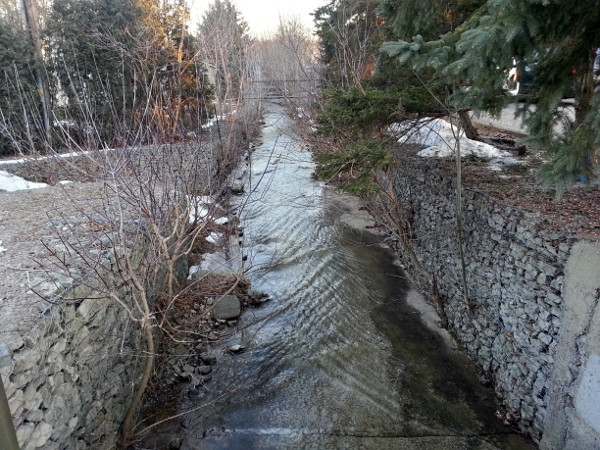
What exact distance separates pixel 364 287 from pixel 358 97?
422 centimetres

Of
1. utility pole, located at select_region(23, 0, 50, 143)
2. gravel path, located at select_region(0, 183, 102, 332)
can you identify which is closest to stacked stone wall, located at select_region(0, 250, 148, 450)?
gravel path, located at select_region(0, 183, 102, 332)

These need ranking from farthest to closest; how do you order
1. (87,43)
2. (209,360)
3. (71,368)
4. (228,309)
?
(87,43)
(228,309)
(209,360)
(71,368)

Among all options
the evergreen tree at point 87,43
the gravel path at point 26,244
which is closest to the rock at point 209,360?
the gravel path at point 26,244

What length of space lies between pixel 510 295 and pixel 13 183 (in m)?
10.9

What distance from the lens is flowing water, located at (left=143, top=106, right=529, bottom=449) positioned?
5.30 m

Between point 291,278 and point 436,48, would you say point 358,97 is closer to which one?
point 436,48

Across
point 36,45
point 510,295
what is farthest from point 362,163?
point 36,45

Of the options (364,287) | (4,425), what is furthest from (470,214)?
(4,425)

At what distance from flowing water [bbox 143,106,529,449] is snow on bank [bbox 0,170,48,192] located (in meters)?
5.75

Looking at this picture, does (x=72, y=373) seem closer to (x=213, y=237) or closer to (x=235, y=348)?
(x=235, y=348)

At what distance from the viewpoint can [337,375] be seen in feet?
20.7

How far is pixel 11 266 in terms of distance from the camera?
481 centimetres

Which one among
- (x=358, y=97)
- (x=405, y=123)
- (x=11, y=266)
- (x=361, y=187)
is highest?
(x=358, y=97)

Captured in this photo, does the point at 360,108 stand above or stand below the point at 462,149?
above
